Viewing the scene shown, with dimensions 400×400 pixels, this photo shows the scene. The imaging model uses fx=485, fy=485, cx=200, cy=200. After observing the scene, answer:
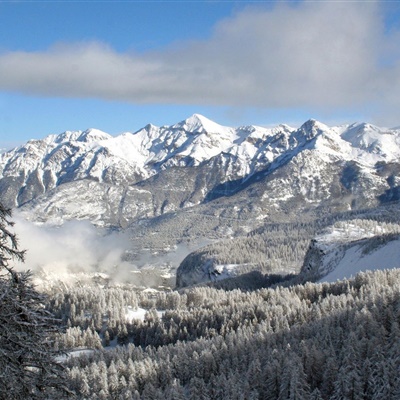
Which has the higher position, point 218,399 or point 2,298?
point 2,298

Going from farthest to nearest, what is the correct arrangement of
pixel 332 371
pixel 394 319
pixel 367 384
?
pixel 394 319 < pixel 332 371 < pixel 367 384

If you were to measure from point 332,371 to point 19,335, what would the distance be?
272ft

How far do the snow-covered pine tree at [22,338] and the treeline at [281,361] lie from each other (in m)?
57.8

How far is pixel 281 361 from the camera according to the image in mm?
100250

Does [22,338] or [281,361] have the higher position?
[22,338]

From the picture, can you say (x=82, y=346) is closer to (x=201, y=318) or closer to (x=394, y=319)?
(x=201, y=318)

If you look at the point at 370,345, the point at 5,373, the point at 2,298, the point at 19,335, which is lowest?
the point at 370,345

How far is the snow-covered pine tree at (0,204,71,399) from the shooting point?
17.6 metres

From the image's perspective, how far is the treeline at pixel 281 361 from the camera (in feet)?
278

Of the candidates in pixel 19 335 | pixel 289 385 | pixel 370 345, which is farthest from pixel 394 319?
pixel 19 335

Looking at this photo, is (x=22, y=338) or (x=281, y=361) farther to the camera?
(x=281, y=361)

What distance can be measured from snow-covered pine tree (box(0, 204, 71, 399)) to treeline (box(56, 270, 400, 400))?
2275 inches

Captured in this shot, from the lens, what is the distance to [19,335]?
17953 mm

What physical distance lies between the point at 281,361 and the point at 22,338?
90.0 meters
